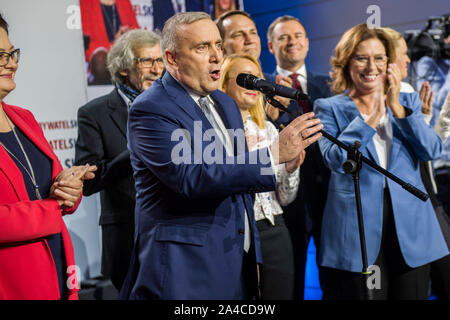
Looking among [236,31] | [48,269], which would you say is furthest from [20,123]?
[236,31]

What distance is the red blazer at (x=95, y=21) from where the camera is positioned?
3738mm

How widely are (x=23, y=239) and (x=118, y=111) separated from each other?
1244mm

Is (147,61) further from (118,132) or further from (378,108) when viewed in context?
(378,108)

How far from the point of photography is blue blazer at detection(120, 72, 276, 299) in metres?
1.83

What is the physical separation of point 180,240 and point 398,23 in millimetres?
3183

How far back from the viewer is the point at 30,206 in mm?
1808

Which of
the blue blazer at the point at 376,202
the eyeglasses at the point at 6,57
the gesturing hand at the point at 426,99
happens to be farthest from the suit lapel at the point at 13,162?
the gesturing hand at the point at 426,99

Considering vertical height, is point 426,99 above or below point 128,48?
below

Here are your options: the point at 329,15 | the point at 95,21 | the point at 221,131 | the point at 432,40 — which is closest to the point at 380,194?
the point at 221,131

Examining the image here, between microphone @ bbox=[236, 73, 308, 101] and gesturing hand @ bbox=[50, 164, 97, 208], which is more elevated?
microphone @ bbox=[236, 73, 308, 101]

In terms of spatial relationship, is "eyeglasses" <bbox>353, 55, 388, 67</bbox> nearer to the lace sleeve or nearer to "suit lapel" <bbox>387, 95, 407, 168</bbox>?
"suit lapel" <bbox>387, 95, 407, 168</bbox>

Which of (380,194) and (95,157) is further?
(95,157)

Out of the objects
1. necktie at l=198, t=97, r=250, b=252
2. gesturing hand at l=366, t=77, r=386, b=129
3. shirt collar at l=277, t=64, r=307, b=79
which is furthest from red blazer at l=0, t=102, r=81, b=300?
shirt collar at l=277, t=64, r=307, b=79
